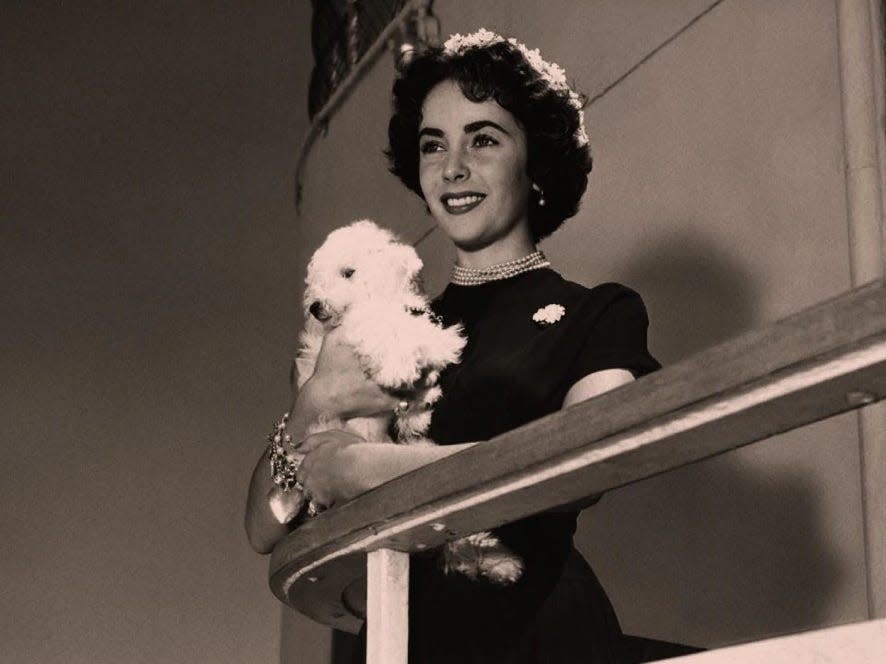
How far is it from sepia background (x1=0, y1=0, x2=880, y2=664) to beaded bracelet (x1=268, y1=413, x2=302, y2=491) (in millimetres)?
1105

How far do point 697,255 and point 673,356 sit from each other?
0.20 meters

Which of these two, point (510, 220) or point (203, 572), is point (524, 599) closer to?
point (510, 220)

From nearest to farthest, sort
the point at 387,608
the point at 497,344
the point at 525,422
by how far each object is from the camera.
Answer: the point at 387,608 < the point at 525,422 < the point at 497,344

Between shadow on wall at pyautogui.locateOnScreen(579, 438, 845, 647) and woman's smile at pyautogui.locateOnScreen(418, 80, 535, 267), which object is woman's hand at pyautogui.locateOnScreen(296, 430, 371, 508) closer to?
woman's smile at pyautogui.locateOnScreen(418, 80, 535, 267)

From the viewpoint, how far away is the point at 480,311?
179cm

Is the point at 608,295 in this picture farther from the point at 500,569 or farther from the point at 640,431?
the point at 640,431

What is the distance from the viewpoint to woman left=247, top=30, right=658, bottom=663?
1484 mm

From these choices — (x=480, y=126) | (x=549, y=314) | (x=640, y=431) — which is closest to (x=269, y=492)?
(x=549, y=314)

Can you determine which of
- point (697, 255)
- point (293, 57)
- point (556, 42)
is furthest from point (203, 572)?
point (697, 255)

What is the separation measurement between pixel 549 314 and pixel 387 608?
2.09 ft

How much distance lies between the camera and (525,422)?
1610 millimetres

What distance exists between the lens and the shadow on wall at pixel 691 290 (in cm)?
254

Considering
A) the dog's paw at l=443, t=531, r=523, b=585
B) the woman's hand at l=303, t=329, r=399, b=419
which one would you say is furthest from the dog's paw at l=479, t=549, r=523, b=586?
the woman's hand at l=303, t=329, r=399, b=419

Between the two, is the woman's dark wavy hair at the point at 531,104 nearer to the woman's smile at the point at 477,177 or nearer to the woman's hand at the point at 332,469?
the woman's smile at the point at 477,177
